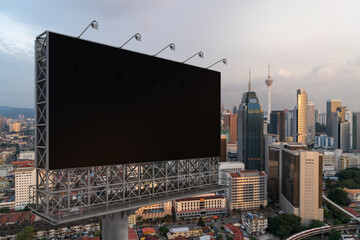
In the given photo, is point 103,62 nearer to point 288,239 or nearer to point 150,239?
point 150,239

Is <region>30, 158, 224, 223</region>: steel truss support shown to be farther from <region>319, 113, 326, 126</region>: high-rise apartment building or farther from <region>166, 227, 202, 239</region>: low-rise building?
<region>319, 113, 326, 126</region>: high-rise apartment building

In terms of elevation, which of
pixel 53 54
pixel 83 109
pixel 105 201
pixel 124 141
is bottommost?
pixel 105 201

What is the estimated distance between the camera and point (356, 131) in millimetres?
98438

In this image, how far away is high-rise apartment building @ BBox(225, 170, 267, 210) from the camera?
44250mm

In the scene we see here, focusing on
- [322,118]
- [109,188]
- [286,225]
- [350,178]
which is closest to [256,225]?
[286,225]

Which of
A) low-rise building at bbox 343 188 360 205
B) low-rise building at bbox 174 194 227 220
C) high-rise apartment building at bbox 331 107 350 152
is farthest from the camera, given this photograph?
high-rise apartment building at bbox 331 107 350 152

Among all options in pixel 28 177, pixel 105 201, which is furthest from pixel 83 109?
pixel 28 177

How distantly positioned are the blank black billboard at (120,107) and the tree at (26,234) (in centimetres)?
2867

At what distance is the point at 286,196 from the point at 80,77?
136 feet

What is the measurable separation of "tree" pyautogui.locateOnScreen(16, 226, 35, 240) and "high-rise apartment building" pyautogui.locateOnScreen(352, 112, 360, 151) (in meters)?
111

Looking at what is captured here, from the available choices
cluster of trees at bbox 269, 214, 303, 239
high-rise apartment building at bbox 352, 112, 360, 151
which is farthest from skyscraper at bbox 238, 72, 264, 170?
high-rise apartment building at bbox 352, 112, 360, 151

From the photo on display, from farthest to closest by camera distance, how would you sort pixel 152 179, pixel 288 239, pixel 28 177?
1. pixel 28 177
2. pixel 288 239
3. pixel 152 179

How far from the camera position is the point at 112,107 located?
964cm

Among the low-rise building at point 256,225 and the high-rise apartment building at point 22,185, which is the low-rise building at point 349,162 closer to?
the low-rise building at point 256,225
